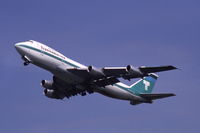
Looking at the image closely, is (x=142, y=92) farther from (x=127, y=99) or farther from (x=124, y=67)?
(x=124, y=67)

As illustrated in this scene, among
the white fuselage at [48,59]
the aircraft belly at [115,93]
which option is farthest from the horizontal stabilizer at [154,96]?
the white fuselage at [48,59]

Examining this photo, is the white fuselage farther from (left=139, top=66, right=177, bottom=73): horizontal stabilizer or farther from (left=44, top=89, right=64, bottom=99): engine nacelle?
(left=139, top=66, right=177, bottom=73): horizontal stabilizer

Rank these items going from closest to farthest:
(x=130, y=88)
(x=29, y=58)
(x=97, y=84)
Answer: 1. (x=29, y=58)
2. (x=97, y=84)
3. (x=130, y=88)

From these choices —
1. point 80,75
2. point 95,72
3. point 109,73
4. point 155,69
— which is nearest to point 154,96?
point 109,73

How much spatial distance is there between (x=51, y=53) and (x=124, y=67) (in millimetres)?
8347

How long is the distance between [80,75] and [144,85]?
14.2 m

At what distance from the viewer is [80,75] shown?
201ft

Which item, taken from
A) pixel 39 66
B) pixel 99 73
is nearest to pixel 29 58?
pixel 39 66

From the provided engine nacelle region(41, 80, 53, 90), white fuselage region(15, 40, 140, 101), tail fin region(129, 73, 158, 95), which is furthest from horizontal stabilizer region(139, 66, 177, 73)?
engine nacelle region(41, 80, 53, 90)

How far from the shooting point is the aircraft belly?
64812 mm

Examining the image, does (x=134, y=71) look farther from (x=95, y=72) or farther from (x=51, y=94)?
(x=51, y=94)

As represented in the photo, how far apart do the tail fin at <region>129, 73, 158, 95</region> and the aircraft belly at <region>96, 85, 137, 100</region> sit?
1233mm

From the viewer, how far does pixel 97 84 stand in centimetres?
6322

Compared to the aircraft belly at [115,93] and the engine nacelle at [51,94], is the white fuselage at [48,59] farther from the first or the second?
the engine nacelle at [51,94]
